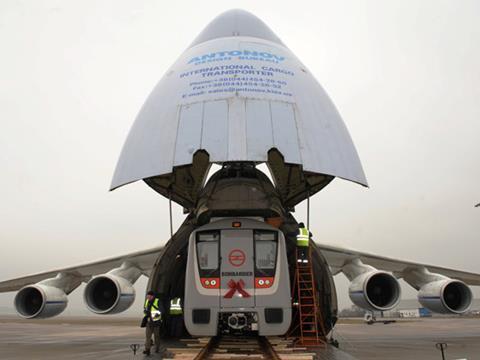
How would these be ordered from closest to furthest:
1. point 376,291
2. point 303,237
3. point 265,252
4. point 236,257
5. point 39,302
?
point 236,257, point 265,252, point 303,237, point 376,291, point 39,302

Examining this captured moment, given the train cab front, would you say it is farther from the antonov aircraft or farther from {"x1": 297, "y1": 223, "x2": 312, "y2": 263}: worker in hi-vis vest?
{"x1": 297, "y1": 223, "x2": 312, "y2": 263}: worker in hi-vis vest

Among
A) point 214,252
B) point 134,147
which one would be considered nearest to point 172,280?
point 214,252

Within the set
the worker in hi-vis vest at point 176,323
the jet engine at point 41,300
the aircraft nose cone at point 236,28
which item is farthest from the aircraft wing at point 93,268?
the aircraft nose cone at point 236,28

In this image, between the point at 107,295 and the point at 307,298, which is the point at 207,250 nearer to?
the point at 307,298

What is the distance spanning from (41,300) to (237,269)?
6116 millimetres

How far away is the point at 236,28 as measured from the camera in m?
8.54

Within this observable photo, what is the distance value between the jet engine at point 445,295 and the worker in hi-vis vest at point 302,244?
4.47 m

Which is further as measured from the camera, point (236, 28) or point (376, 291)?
point (376, 291)

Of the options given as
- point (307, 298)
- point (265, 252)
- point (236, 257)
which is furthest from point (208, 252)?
point (307, 298)

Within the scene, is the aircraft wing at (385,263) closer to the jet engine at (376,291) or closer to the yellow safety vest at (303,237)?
the jet engine at (376,291)

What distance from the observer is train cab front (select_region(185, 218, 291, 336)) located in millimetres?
6852

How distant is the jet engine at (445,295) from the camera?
10117 millimetres

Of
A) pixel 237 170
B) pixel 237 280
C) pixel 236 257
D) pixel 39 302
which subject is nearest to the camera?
pixel 237 280

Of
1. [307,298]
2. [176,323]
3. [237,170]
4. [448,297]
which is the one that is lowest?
[176,323]
